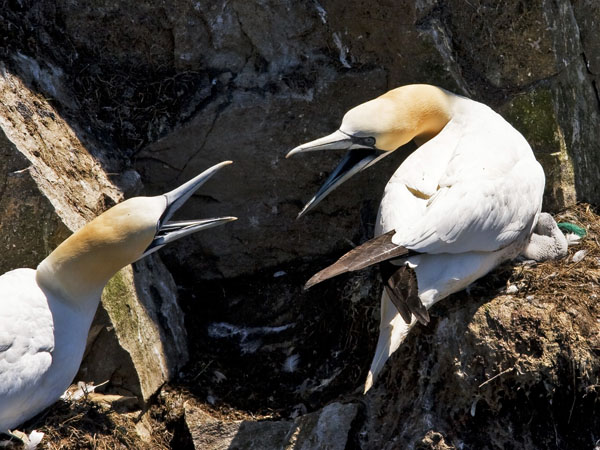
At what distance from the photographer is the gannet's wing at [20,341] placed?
4898 mm

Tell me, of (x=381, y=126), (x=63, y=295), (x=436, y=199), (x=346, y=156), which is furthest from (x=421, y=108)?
(x=63, y=295)

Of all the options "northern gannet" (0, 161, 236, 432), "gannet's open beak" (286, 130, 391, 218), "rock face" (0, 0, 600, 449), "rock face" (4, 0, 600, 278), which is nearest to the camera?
"northern gannet" (0, 161, 236, 432)

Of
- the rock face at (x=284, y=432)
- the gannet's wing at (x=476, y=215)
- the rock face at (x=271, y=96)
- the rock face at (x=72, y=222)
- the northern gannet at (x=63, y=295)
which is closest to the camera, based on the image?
the northern gannet at (x=63, y=295)

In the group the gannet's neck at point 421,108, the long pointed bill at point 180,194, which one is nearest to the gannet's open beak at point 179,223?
the long pointed bill at point 180,194

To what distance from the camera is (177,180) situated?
20.9ft

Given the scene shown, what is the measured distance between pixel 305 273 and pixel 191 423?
1.34m

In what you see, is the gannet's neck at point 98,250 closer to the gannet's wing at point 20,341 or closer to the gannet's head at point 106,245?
the gannet's head at point 106,245

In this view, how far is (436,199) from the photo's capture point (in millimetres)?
5293

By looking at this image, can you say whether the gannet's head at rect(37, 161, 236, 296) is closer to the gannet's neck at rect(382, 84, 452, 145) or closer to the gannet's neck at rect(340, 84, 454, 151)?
the gannet's neck at rect(340, 84, 454, 151)

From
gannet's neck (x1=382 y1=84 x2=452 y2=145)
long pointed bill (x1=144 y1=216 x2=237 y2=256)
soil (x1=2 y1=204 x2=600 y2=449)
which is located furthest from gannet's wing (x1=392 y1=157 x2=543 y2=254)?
long pointed bill (x1=144 y1=216 x2=237 y2=256)

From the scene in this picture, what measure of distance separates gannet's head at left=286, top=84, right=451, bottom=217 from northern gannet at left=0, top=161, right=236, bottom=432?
0.81 m

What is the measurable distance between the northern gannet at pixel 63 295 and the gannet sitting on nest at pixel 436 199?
889 mm

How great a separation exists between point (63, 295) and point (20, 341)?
1.20ft

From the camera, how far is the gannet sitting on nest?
5.06 m
